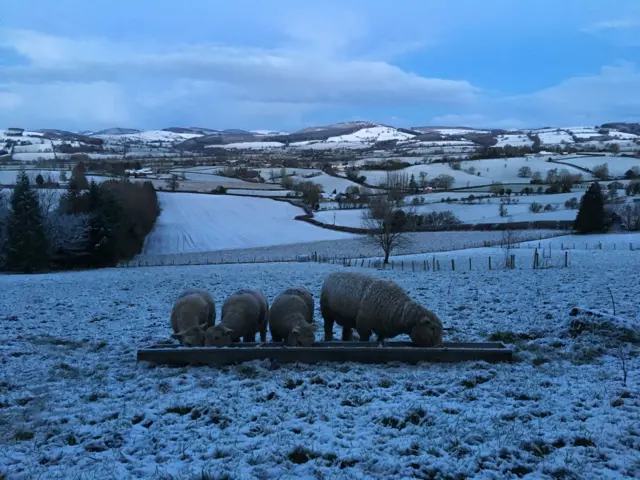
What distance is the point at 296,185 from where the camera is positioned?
121062mm

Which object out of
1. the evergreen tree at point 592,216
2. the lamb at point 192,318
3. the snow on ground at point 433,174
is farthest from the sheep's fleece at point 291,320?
the snow on ground at point 433,174

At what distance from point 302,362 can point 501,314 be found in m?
7.35

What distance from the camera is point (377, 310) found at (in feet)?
39.7

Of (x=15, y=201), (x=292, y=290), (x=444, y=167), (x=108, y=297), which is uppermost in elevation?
(x=444, y=167)

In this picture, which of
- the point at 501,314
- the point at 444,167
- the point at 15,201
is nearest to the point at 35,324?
the point at 501,314

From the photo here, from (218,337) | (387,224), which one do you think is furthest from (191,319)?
(387,224)

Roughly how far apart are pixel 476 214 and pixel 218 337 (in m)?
71.9

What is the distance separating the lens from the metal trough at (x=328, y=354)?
1072cm

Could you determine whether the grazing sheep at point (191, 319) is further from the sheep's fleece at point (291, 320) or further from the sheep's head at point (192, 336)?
the sheep's fleece at point (291, 320)

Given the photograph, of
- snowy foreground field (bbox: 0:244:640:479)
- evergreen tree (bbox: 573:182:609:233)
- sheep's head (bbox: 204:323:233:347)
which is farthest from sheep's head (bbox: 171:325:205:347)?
evergreen tree (bbox: 573:182:609:233)

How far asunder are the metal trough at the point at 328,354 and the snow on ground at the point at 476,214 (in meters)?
62.6

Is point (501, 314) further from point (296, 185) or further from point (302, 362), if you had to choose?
point (296, 185)

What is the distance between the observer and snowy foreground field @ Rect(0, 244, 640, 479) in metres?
6.18

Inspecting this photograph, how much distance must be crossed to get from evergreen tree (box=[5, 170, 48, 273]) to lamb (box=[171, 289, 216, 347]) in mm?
36418
